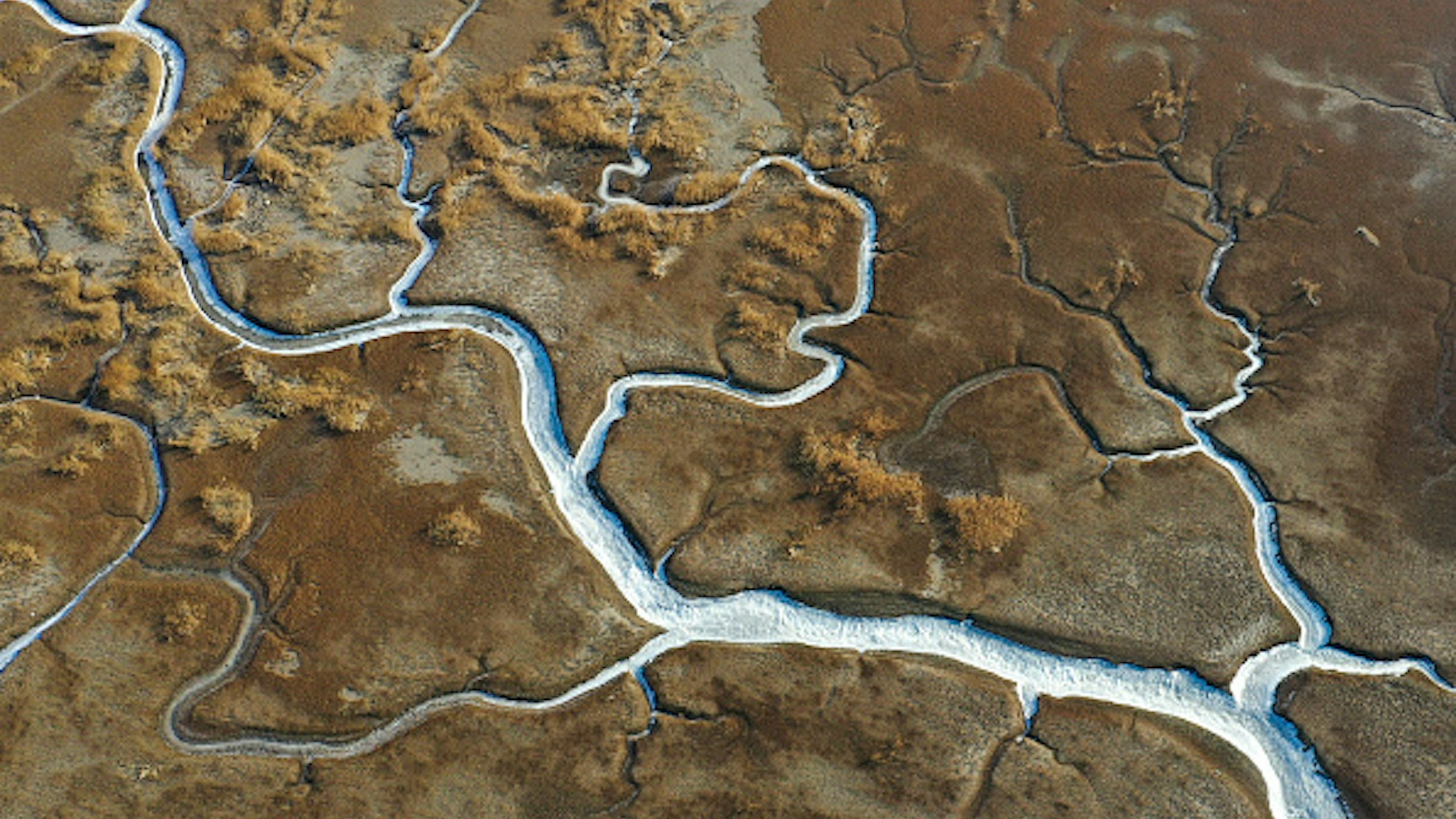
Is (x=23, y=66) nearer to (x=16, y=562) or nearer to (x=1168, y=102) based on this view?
(x=16, y=562)

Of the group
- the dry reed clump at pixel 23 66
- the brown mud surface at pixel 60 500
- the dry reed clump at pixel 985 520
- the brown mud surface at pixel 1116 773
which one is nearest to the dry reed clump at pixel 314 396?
the brown mud surface at pixel 60 500

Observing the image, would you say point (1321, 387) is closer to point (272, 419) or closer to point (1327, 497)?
point (1327, 497)

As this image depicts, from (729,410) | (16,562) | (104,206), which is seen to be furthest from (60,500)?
(729,410)

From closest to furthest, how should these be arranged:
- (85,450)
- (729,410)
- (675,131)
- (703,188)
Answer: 1. (85,450)
2. (729,410)
3. (703,188)
4. (675,131)

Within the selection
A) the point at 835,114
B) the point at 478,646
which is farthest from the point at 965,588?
the point at 835,114

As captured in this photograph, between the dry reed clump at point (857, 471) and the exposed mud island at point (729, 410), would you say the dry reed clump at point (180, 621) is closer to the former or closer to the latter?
the exposed mud island at point (729, 410)

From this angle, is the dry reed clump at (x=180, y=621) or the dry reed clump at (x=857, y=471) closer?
the dry reed clump at (x=180, y=621)
